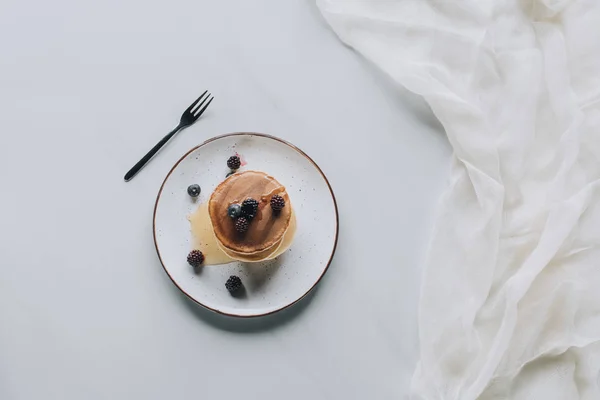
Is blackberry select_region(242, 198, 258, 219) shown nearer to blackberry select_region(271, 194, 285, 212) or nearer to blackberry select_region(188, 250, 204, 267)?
blackberry select_region(271, 194, 285, 212)

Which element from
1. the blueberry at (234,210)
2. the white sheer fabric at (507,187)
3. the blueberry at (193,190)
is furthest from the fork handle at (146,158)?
the white sheer fabric at (507,187)

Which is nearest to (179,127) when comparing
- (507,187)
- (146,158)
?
(146,158)

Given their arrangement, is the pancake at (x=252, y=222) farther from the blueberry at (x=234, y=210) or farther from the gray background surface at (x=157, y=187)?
the gray background surface at (x=157, y=187)

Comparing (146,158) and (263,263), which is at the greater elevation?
(146,158)

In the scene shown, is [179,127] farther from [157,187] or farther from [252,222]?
[252,222]

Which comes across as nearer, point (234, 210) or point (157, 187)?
point (234, 210)

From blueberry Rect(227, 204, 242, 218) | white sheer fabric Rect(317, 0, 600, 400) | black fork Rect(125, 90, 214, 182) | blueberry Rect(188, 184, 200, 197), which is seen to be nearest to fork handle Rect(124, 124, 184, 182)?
black fork Rect(125, 90, 214, 182)
